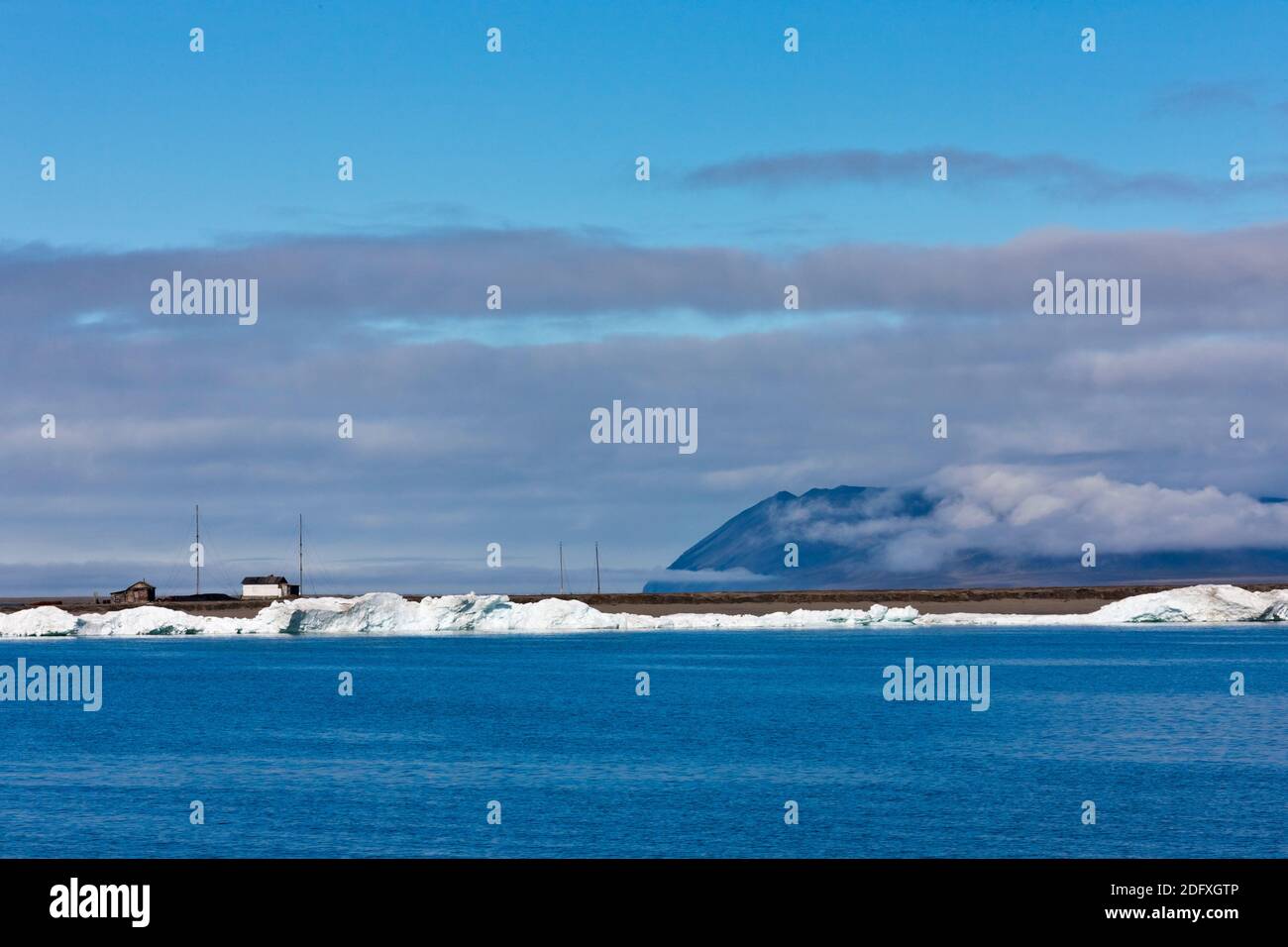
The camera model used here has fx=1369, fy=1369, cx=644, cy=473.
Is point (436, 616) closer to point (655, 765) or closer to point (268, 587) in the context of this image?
point (268, 587)
